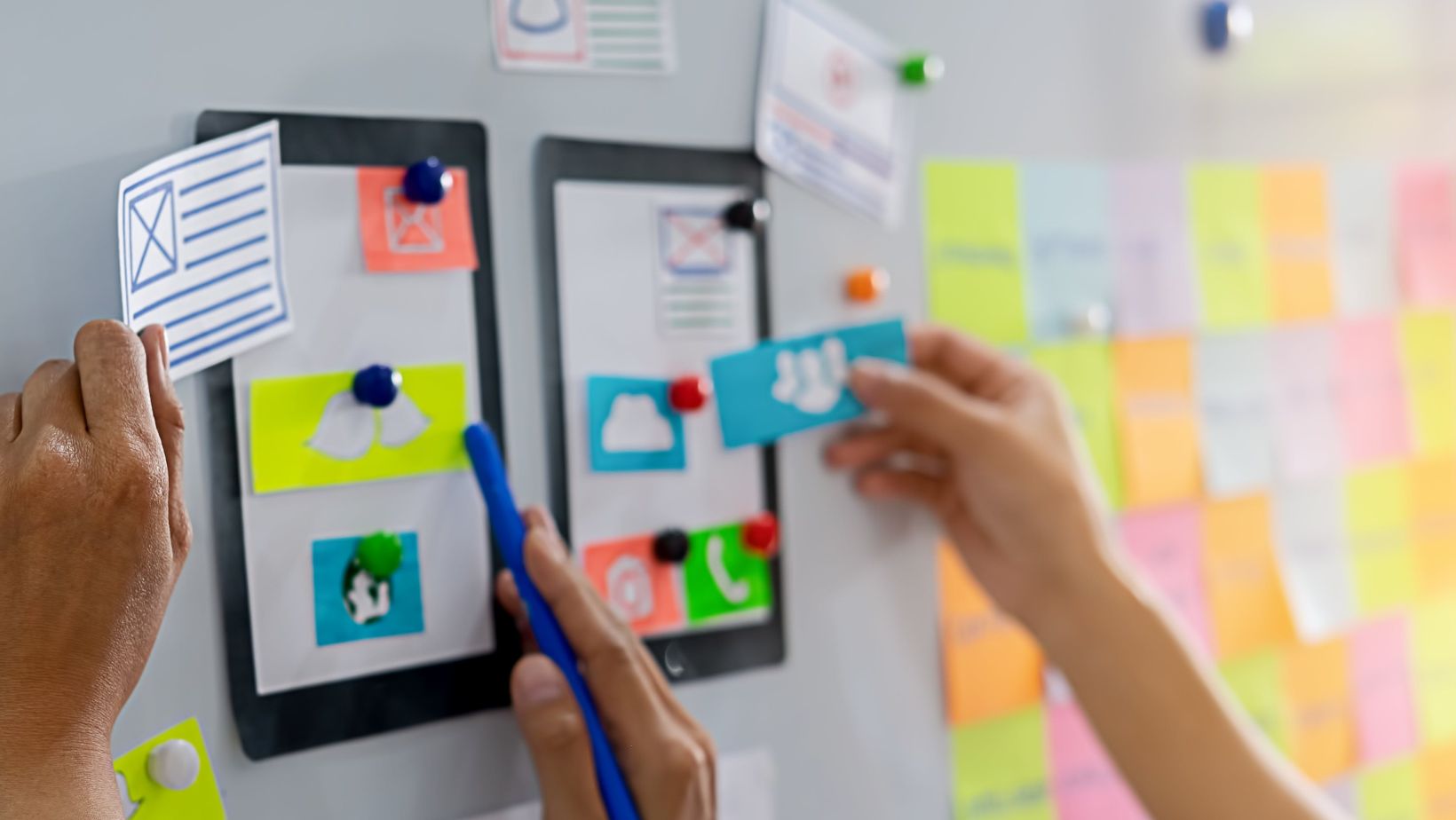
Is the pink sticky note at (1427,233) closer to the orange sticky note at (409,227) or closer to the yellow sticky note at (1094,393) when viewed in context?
the yellow sticky note at (1094,393)

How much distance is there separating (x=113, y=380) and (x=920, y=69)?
1.47ft

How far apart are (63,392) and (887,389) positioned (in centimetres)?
40

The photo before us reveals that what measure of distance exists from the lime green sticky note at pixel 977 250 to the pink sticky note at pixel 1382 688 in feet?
1.35

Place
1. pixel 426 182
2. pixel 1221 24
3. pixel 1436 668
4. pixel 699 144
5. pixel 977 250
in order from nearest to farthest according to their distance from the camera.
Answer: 1. pixel 426 182
2. pixel 699 144
3. pixel 977 250
4. pixel 1221 24
5. pixel 1436 668

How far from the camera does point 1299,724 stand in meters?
0.84

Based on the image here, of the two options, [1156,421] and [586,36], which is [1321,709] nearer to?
[1156,421]

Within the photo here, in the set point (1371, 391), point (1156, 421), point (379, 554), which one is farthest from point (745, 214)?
point (1371, 391)

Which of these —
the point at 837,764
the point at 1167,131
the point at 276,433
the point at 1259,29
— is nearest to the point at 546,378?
the point at 276,433

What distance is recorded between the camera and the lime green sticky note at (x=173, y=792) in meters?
0.45

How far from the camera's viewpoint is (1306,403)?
2.80 ft

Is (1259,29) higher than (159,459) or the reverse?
higher

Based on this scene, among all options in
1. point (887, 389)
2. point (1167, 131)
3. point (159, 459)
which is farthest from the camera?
point (1167, 131)

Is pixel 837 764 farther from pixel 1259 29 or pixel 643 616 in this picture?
pixel 1259 29

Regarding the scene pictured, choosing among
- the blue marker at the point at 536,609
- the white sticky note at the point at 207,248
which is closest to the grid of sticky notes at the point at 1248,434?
the blue marker at the point at 536,609
